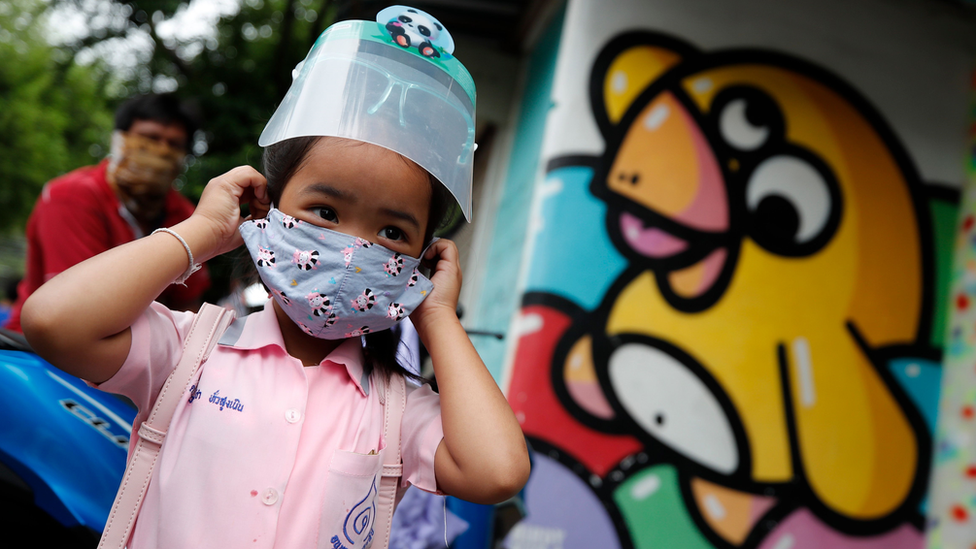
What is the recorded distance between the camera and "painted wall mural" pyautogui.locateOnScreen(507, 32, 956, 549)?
2.90 meters

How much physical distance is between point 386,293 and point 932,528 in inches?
135

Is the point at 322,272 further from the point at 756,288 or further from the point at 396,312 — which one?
the point at 756,288

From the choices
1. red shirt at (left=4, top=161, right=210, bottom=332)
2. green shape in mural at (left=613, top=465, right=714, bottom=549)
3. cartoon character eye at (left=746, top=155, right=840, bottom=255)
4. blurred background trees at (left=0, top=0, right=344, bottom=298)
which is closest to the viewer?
red shirt at (left=4, top=161, right=210, bottom=332)

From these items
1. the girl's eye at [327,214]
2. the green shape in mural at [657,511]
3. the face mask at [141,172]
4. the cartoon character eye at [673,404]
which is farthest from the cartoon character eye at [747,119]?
the girl's eye at [327,214]

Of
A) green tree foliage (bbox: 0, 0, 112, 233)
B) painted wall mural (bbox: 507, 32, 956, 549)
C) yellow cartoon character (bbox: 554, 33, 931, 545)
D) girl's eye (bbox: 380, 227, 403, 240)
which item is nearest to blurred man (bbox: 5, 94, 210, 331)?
girl's eye (bbox: 380, 227, 403, 240)

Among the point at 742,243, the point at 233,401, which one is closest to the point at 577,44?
the point at 742,243

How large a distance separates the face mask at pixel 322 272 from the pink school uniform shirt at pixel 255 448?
0.28ft

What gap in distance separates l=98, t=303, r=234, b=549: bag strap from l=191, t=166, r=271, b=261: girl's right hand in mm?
145

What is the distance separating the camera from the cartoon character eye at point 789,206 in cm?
321

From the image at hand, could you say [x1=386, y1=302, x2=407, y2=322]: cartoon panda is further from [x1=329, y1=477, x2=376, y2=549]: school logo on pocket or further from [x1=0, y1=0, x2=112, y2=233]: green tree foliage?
[x1=0, y1=0, x2=112, y2=233]: green tree foliage

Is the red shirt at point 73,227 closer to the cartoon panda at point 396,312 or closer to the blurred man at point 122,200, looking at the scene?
the blurred man at point 122,200

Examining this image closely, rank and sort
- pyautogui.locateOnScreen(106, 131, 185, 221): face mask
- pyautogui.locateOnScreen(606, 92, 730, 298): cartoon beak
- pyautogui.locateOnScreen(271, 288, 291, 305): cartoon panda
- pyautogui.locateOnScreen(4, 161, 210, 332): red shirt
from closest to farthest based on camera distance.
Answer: pyautogui.locateOnScreen(271, 288, 291, 305): cartoon panda < pyautogui.locateOnScreen(4, 161, 210, 332): red shirt < pyautogui.locateOnScreen(106, 131, 185, 221): face mask < pyautogui.locateOnScreen(606, 92, 730, 298): cartoon beak

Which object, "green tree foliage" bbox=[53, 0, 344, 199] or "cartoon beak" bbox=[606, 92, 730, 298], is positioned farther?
"green tree foliage" bbox=[53, 0, 344, 199]

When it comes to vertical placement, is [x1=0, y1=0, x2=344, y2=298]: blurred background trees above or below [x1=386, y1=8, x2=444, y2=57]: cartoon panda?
below
